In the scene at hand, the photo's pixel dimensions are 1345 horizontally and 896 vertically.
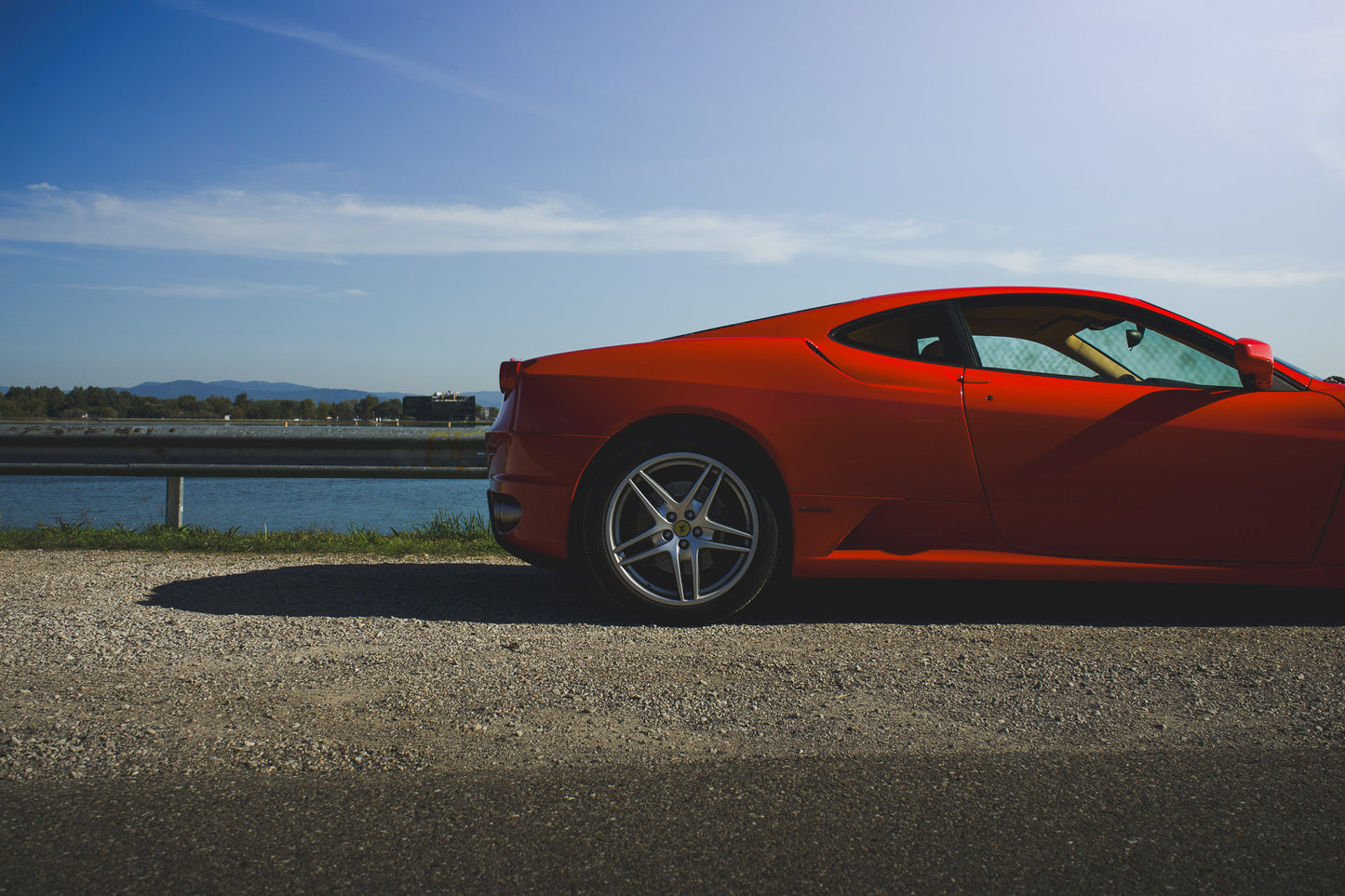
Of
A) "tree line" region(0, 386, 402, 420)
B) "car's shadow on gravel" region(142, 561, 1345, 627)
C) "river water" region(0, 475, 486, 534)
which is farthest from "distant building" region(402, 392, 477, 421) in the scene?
"car's shadow on gravel" region(142, 561, 1345, 627)

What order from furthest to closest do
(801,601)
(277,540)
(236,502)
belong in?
1. (236,502)
2. (277,540)
3. (801,601)

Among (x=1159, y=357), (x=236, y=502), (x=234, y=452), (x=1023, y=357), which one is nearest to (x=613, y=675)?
(x=1023, y=357)

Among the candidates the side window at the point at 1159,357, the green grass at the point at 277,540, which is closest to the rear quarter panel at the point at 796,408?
the side window at the point at 1159,357

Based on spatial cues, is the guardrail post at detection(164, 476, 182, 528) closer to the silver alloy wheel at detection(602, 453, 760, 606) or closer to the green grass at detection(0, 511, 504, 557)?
the green grass at detection(0, 511, 504, 557)

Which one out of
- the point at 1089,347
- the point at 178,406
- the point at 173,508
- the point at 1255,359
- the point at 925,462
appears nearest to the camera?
the point at 1255,359

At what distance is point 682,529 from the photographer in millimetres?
3621

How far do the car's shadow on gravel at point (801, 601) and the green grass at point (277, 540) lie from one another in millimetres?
864

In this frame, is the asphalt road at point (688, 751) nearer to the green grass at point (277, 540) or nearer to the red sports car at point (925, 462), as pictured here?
the red sports car at point (925, 462)

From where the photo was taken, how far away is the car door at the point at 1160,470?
11.6ft

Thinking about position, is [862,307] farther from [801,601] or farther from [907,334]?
[801,601]

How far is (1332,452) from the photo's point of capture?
3539mm

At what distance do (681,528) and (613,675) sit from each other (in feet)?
2.74

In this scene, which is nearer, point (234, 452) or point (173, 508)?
point (173, 508)

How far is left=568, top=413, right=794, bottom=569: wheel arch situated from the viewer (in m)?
3.65
